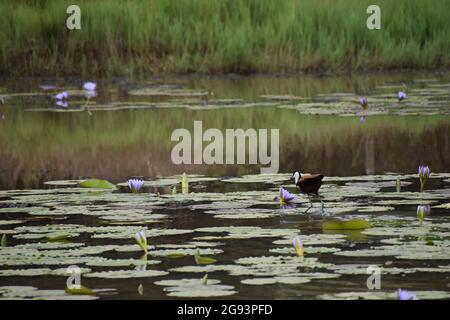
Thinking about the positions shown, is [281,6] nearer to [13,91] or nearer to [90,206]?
[13,91]

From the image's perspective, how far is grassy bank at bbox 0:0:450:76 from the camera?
1494cm

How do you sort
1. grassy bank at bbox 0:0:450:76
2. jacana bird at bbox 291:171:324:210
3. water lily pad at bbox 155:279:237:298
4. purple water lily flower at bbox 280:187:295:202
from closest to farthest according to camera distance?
water lily pad at bbox 155:279:237:298
jacana bird at bbox 291:171:324:210
purple water lily flower at bbox 280:187:295:202
grassy bank at bbox 0:0:450:76

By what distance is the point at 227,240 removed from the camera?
5.46 meters

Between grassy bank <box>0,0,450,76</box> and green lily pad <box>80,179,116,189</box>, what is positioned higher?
grassy bank <box>0,0,450,76</box>

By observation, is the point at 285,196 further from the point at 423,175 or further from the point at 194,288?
the point at 194,288

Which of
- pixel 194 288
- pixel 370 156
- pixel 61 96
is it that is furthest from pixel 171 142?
pixel 194 288

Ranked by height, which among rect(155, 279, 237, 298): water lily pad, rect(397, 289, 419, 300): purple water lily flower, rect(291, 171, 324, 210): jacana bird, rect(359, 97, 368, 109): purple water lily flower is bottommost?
rect(155, 279, 237, 298): water lily pad

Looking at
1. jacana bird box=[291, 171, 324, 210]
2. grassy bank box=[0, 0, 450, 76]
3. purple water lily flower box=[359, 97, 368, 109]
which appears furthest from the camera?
grassy bank box=[0, 0, 450, 76]

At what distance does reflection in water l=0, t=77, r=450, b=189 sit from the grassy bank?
2.56 meters

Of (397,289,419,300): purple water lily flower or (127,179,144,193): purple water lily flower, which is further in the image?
(127,179,144,193): purple water lily flower

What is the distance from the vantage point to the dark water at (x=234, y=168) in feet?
15.9

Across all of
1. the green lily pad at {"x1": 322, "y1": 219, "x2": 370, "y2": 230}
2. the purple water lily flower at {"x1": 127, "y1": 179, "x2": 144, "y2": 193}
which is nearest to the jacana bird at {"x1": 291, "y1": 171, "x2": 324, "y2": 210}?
the green lily pad at {"x1": 322, "y1": 219, "x2": 370, "y2": 230}

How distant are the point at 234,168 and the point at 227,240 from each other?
8.23ft

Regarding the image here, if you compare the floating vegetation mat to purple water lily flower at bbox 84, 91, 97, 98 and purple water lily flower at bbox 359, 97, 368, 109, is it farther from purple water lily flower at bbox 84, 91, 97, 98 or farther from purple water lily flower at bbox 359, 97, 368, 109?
purple water lily flower at bbox 84, 91, 97, 98
